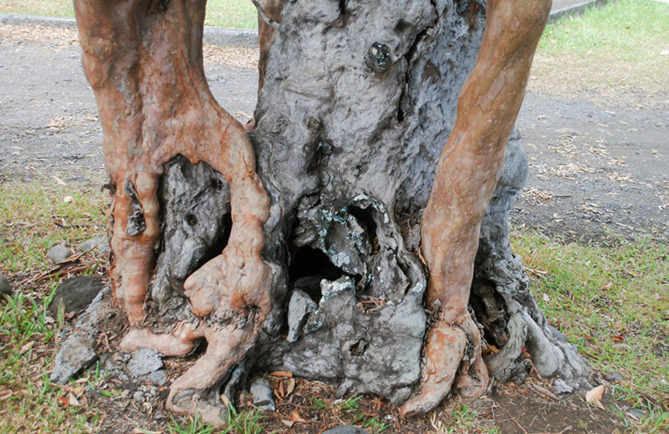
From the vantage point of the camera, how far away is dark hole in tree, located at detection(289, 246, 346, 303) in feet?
9.99

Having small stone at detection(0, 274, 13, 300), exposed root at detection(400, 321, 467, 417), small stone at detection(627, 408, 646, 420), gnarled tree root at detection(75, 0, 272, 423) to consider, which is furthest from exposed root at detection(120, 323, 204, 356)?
small stone at detection(627, 408, 646, 420)

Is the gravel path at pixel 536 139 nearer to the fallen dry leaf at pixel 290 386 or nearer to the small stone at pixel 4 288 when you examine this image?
the small stone at pixel 4 288

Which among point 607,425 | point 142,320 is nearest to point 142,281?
point 142,320

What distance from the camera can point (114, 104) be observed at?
256 cm

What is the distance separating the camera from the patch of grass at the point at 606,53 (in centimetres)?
961

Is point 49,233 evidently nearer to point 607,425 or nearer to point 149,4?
point 149,4

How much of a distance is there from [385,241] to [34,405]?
5.58ft

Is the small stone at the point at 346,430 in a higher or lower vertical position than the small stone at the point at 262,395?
higher

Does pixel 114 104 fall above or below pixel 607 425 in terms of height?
above

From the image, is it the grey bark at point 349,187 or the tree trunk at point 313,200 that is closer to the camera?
Answer: the tree trunk at point 313,200

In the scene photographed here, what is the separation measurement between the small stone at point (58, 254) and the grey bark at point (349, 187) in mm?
1089

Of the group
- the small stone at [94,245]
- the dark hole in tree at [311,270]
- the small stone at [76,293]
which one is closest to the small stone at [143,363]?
the small stone at [76,293]

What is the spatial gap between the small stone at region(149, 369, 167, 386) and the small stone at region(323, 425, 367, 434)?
78 centimetres

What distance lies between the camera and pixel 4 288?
3236 millimetres
